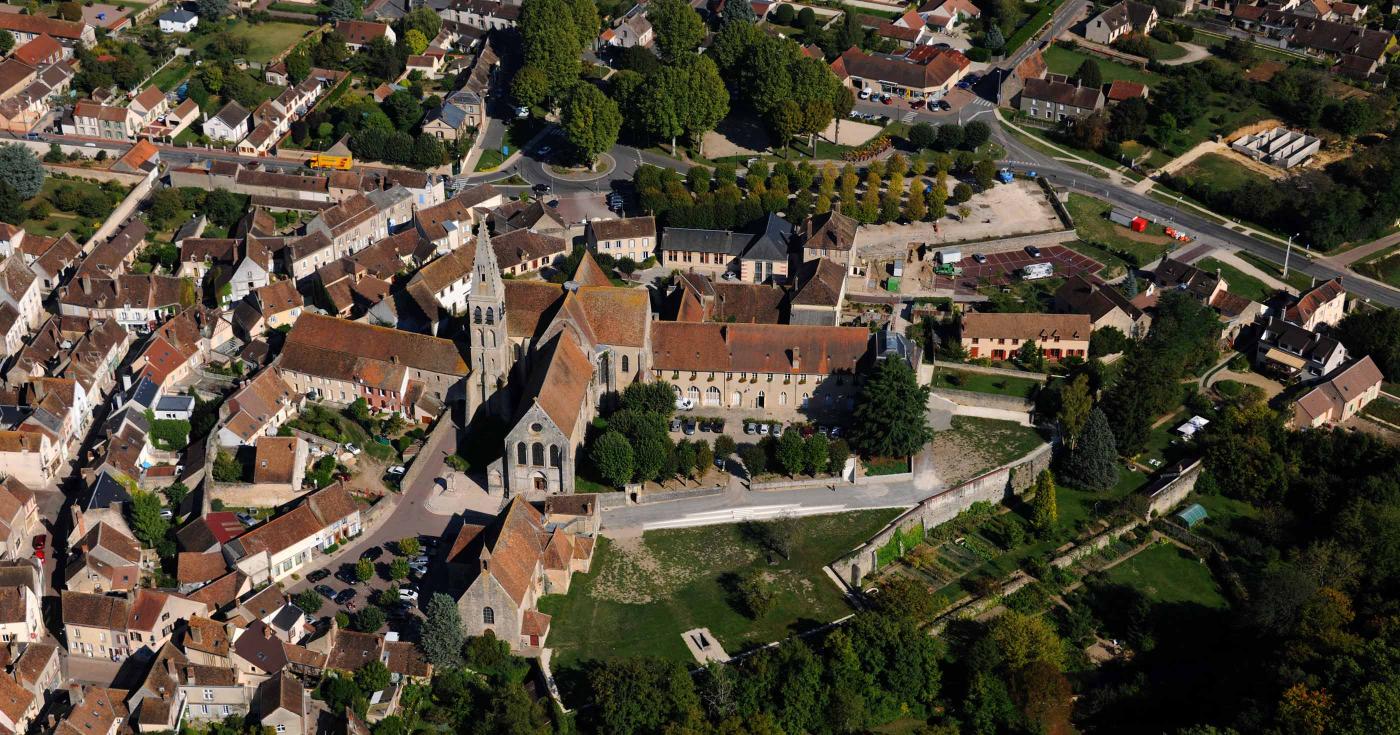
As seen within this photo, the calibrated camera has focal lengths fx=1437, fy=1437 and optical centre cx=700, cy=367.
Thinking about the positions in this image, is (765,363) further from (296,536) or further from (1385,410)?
(1385,410)

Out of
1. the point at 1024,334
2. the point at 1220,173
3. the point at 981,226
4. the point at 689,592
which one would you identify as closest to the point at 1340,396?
the point at 1024,334

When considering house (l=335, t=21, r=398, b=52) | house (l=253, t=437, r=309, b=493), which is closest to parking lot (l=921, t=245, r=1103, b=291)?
house (l=253, t=437, r=309, b=493)

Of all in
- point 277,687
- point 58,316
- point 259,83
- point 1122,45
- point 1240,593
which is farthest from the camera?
point 1122,45

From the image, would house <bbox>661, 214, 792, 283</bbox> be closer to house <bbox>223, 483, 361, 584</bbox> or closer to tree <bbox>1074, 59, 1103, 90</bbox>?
house <bbox>223, 483, 361, 584</bbox>

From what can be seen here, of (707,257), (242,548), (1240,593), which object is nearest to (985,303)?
(707,257)

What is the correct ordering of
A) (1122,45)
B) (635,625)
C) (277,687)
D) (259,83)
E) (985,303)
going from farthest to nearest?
(1122,45) < (259,83) < (985,303) < (635,625) < (277,687)

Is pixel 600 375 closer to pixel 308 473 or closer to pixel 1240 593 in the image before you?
pixel 308 473

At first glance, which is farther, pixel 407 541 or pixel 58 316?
pixel 58 316
